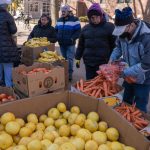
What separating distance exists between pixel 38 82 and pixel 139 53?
119cm

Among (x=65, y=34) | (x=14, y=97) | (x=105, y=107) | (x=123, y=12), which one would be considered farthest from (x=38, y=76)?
(x=65, y=34)

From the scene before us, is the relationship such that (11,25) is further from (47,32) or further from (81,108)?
(81,108)

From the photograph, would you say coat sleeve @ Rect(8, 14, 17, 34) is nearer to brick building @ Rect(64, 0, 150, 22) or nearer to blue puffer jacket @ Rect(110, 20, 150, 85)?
blue puffer jacket @ Rect(110, 20, 150, 85)

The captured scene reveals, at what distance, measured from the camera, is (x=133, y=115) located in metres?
3.27

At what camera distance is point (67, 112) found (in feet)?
9.52

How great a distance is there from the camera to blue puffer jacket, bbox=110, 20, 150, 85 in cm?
332

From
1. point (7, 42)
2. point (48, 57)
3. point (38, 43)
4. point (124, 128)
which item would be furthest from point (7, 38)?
point (124, 128)

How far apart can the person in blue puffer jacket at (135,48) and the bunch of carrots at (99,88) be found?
20 cm

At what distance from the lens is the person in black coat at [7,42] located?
4.84 metres

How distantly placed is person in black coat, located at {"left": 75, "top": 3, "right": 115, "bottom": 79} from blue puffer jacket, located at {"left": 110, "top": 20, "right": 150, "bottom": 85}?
1.15 m

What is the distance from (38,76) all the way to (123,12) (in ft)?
3.75

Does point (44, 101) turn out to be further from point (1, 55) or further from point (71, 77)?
point (71, 77)

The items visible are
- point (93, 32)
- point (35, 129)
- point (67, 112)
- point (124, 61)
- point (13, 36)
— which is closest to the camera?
point (35, 129)

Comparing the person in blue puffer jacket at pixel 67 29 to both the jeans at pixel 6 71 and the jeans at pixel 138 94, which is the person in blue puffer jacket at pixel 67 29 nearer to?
the jeans at pixel 6 71
